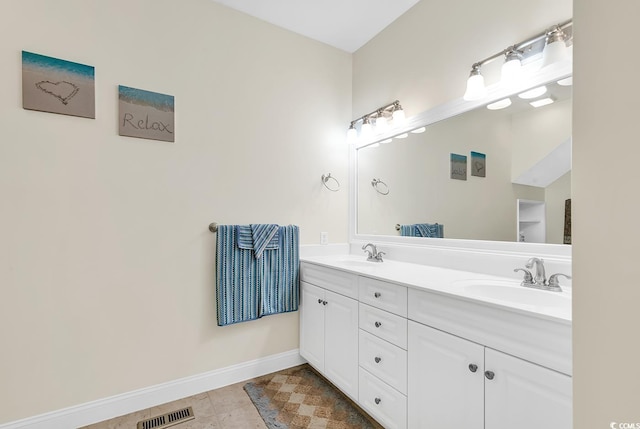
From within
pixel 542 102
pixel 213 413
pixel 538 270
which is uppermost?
pixel 542 102

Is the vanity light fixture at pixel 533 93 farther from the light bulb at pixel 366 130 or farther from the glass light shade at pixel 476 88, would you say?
the light bulb at pixel 366 130

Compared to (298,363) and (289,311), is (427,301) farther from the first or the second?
(298,363)

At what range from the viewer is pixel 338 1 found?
2084 mm

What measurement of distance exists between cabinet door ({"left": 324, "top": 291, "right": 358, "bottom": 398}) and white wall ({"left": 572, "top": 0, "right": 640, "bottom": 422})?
140cm

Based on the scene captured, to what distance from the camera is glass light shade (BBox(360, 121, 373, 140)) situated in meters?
2.49

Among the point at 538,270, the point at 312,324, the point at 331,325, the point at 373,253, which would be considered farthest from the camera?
the point at 373,253

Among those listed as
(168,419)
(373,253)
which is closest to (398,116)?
(373,253)

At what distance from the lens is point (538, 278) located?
137 cm

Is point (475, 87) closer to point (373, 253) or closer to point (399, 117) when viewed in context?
point (399, 117)

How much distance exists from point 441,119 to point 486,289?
1128mm

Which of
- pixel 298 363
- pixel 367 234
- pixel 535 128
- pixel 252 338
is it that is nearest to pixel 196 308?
pixel 252 338

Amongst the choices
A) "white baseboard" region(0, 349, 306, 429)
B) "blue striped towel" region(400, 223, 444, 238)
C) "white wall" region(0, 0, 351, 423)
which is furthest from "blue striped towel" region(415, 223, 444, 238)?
"white baseboard" region(0, 349, 306, 429)

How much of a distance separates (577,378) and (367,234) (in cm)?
215

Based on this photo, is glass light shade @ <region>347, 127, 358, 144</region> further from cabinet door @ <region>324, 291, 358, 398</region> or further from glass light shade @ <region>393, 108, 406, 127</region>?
cabinet door @ <region>324, 291, 358, 398</region>
